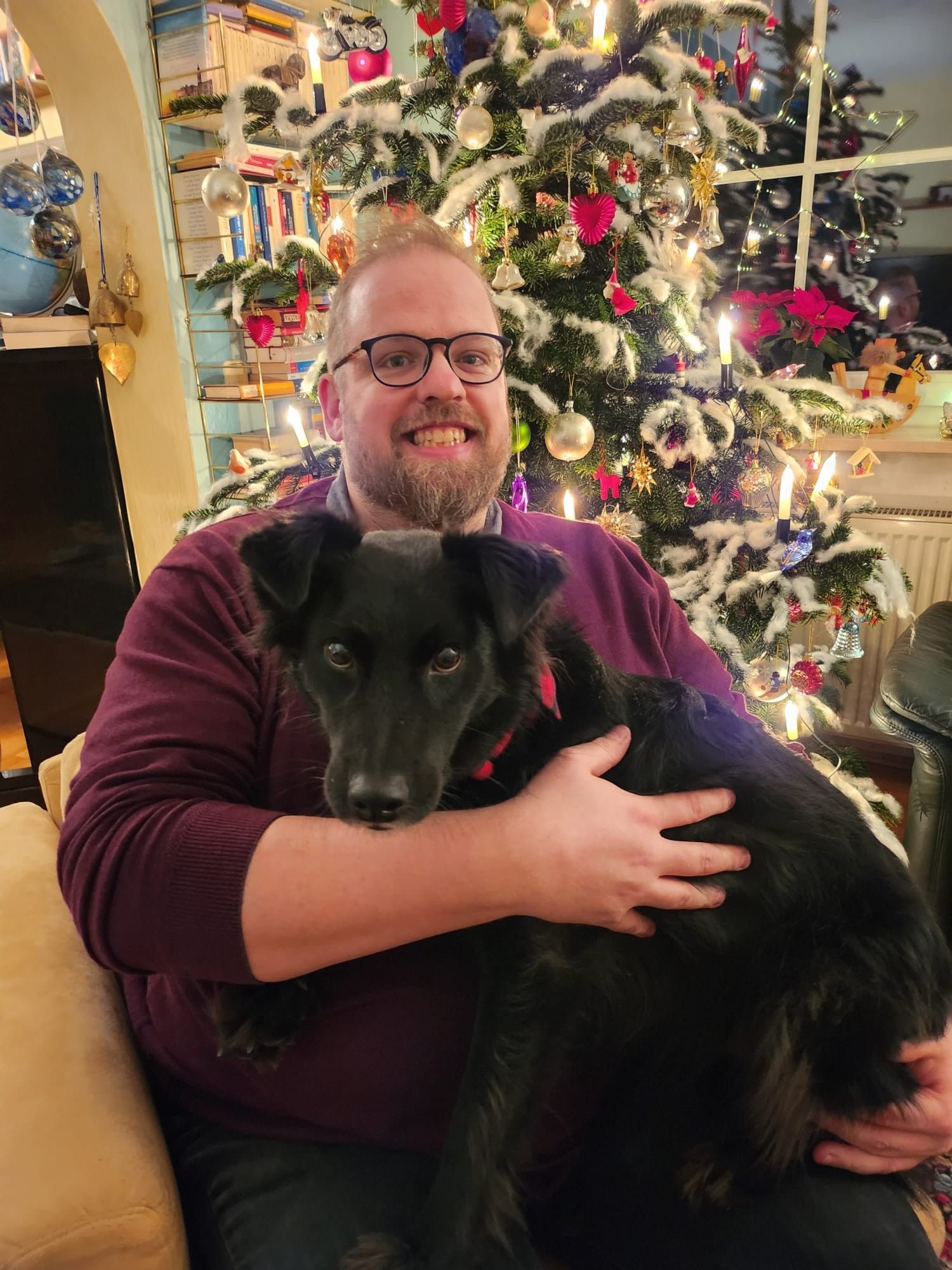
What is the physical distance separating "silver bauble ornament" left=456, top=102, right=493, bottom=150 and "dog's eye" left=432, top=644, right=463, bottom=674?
161cm

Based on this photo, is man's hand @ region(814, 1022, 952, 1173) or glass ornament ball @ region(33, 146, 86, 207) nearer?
man's hand @ region(814, 1022, 952, 1173)

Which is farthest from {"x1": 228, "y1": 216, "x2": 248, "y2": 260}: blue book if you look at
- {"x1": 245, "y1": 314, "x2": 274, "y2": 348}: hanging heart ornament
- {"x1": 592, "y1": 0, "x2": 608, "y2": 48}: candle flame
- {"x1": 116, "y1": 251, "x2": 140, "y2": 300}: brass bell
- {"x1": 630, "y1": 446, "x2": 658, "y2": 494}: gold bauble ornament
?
{"x1": 630, "y1": 446, "x2": 658, "y2": 494}: gold bauble ornament

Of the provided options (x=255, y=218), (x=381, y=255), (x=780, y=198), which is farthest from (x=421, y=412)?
(x=780, y=198)

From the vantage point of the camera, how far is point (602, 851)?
0.99 m

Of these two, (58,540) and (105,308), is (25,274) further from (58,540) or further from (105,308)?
(58,540)

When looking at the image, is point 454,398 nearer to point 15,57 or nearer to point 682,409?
point 682,409

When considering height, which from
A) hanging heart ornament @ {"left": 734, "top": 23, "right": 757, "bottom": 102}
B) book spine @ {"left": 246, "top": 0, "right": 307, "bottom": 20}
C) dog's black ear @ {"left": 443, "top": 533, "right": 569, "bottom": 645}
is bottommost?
dog's black ear @ {"left": 443, "top": 533, "right": 569, "bottom": 645}

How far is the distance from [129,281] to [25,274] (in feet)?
1.44

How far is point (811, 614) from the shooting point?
256 centimetres

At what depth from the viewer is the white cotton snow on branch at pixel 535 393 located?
2.25 meters

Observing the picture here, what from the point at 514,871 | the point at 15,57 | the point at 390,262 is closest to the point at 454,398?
the point at 390,262

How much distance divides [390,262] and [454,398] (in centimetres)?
28

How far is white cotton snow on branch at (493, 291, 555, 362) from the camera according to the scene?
83.6 inches

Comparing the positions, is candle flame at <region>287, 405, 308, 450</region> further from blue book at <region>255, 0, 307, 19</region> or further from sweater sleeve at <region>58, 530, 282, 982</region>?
blue book at <region>255, 0, 307, 19</region>
